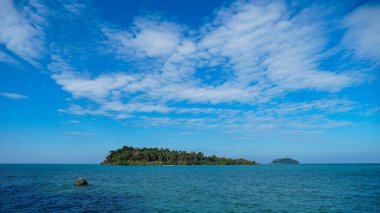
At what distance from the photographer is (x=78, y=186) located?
216 feet

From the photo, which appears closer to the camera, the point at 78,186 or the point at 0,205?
the point at 0,205

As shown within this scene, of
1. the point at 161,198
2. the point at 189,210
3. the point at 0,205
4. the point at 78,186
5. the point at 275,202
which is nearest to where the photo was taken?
the point at 189,210

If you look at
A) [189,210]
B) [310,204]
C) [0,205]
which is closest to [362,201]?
[310,204]

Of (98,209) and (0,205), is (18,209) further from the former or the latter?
(98,209)

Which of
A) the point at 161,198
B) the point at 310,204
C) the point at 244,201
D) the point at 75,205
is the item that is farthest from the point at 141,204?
the point at 310,204

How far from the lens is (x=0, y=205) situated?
130 ft

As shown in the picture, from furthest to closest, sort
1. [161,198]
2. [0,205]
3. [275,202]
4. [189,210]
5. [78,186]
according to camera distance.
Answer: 1. [78,186]
2. [161,198]
3. [275,202]
4. [0,205]
5. [189,210]

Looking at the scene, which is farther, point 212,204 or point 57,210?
point 212,204

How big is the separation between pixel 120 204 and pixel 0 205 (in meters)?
17.3

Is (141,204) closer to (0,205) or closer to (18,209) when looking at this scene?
(18,209)

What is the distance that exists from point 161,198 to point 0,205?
23.9 metres

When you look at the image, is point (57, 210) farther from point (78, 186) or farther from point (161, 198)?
point (78, 186)

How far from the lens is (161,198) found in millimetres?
46719

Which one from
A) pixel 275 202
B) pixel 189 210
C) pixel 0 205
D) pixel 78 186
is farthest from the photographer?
pixel 78 186
